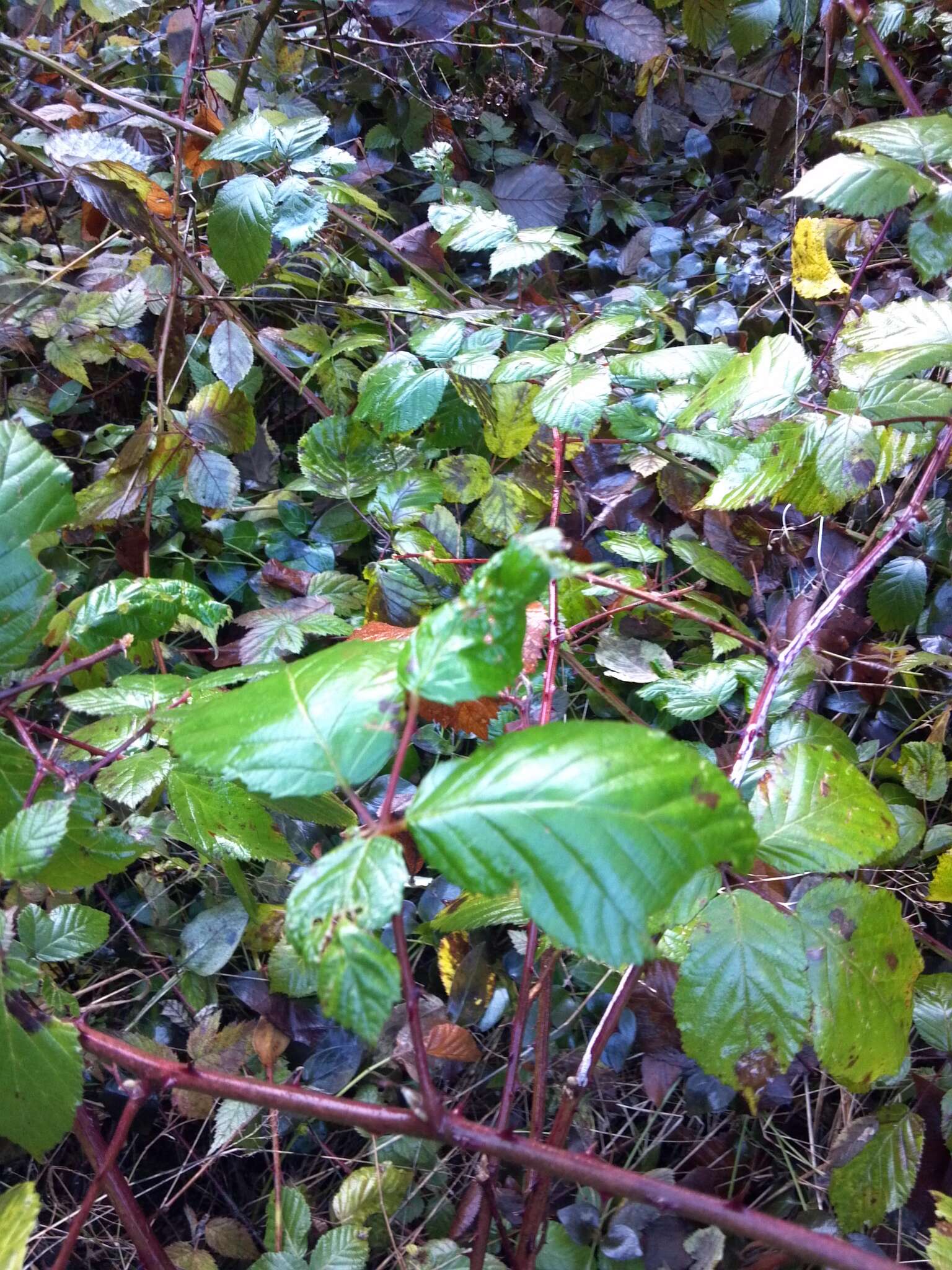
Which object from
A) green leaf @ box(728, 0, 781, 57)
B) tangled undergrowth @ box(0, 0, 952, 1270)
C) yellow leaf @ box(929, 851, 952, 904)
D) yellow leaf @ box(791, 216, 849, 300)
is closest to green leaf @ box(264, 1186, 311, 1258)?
tangled undergrowth @ box(0, 0, 952, 1270)

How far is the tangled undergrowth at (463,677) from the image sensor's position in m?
0.52

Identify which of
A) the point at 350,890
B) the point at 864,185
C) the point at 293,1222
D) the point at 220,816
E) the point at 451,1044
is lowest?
the point at 293,1222

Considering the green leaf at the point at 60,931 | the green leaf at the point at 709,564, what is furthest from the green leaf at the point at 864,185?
the green leaf at the point at 60,931

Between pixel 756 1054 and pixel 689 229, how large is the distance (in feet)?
6.31

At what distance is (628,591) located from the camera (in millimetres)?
743

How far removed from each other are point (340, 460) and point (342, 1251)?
1.04 metres

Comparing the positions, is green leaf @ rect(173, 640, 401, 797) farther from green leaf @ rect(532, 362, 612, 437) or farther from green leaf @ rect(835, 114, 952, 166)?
green leaf @ rect(835, 114, 952, 166)

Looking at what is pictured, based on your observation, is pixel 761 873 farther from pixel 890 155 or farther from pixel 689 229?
pixel 689 229

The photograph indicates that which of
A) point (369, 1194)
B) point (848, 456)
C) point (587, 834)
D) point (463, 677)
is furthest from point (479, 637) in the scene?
point (369, 1194)

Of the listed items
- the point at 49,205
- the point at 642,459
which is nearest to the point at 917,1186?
the point at 642,459

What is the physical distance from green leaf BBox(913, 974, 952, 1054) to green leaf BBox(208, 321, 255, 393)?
132 centimetres

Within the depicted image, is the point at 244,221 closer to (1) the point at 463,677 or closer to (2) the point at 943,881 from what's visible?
(1) the point at 463,677

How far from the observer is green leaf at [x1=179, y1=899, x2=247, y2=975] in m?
1.13

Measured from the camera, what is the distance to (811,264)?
1514mm
